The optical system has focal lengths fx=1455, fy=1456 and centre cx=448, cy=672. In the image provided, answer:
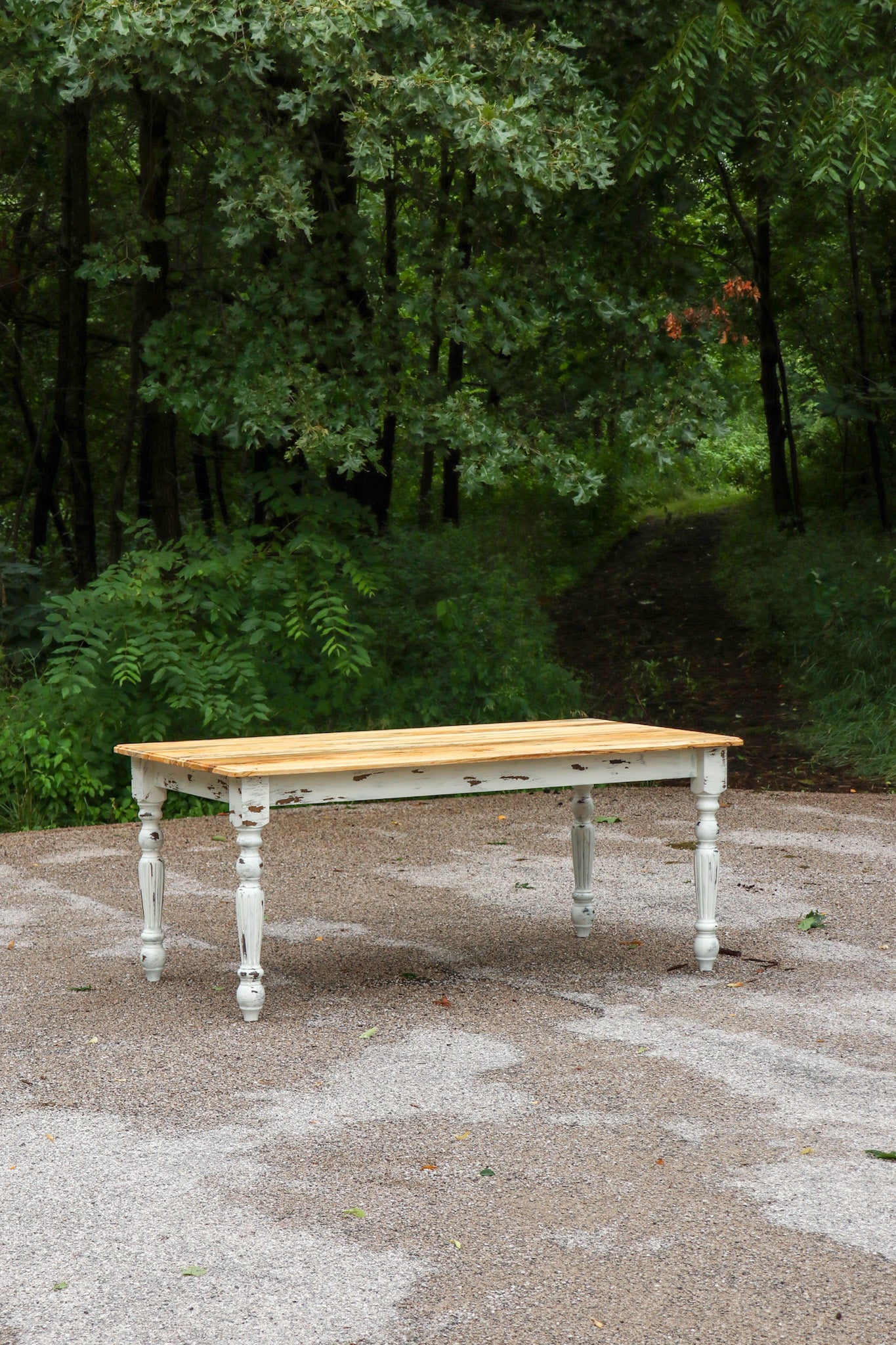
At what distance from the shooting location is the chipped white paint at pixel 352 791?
4527 mm

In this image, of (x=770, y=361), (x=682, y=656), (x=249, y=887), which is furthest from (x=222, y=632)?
(x=770, y=361)

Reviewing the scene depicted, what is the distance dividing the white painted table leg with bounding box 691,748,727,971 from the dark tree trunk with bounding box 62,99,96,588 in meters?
7.93

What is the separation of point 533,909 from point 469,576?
17.8 feet

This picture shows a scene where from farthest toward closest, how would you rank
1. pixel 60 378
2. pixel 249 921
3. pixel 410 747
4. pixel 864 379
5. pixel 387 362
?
pixel 864 379, pixel 60 378, pixel 387 362, pixel 410 747, pixel 249 921

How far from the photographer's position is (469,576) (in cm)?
1138

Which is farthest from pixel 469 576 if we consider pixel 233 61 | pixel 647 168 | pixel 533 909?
pixel 533 909

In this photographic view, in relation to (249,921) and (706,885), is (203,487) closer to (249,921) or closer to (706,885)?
(706,885)

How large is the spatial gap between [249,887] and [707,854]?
1.69 m

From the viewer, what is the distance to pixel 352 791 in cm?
459

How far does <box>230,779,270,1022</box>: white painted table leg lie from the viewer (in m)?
4.47

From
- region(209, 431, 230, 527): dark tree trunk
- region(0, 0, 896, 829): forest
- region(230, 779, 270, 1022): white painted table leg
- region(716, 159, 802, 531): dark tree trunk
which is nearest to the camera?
region(230, 779, 270, 1022): white painted table leg

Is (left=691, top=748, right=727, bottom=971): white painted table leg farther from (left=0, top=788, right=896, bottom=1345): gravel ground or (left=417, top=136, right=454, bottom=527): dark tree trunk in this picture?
(left=417, top=136, right=454, bottom=527): dark tree trunk

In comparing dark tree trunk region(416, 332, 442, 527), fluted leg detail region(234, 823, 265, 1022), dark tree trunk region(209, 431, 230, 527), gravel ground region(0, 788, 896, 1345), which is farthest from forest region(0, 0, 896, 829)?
fluted leg detail region(234, 823, 265, 1022)

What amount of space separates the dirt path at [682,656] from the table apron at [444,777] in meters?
5.21
